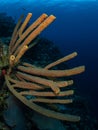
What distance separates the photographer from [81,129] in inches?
220

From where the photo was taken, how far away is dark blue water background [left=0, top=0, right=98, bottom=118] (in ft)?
58.3

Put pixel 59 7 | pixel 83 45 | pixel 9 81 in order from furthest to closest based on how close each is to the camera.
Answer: pixel 59 7 < pixel 83 45 < pixel 9 81

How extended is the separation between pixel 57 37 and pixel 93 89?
1273cm

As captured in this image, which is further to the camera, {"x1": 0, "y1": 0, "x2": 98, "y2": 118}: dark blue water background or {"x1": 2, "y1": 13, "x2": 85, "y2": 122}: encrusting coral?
{"x1": 0, "y1": 0, "x2": 98, "y2": 118}: dark blue water background

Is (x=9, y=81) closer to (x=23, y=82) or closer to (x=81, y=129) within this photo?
(x=23, y=82)

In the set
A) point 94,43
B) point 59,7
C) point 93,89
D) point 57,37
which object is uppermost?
point 59,7

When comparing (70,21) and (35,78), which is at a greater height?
(70,21)

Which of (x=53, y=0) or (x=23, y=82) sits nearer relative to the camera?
(x=23, y=82)

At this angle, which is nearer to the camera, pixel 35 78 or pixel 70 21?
pixel 35 78

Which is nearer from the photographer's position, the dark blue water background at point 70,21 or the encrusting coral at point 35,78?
the encrusting coral at point 35,78

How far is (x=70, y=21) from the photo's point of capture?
26.3 m

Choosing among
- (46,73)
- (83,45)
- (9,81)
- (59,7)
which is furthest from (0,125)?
(59,7)

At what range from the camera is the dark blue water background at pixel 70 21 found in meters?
17.8

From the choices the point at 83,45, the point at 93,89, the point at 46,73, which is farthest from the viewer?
the point at 83,45
